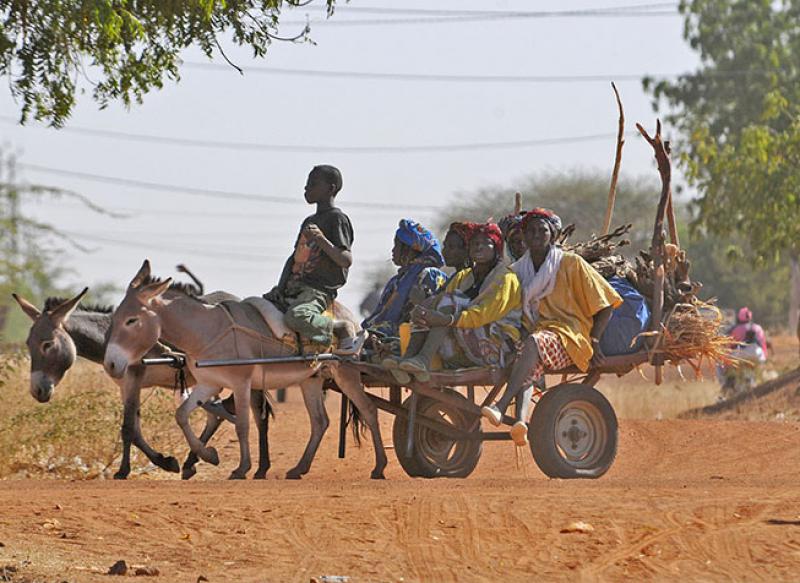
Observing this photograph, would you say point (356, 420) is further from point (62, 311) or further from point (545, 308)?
point (62, 311)

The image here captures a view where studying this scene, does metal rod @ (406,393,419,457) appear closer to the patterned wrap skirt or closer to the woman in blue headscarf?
the woman in blue headscarf

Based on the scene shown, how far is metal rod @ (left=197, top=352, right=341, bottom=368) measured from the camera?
44.7ft

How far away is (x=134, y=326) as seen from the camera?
45.1 ft

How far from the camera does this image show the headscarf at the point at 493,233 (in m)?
13.4

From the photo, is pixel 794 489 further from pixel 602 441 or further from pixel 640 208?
pixel 640 208

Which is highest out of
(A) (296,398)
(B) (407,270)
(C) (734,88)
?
(C) (734,88)

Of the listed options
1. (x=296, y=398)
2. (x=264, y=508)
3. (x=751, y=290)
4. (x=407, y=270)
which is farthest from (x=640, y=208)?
(x=264, y=508)

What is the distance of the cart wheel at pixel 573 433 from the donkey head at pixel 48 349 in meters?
4.37

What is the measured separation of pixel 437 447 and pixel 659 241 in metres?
2.65

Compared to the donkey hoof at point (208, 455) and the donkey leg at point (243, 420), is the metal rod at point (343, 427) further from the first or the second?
the donkey hoof at point (208, 455)

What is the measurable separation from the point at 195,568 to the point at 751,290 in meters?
58.0

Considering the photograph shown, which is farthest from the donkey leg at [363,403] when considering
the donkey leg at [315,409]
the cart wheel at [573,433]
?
the cart wheel at [573,433]

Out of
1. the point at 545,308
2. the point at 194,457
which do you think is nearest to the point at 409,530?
the point at 545,308

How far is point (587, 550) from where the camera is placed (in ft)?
31.2
